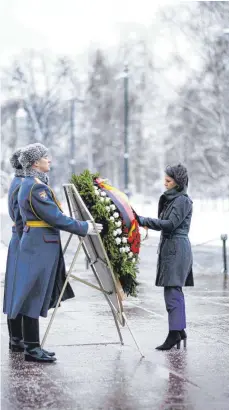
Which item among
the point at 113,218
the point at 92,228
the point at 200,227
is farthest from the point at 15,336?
the point at 200,227

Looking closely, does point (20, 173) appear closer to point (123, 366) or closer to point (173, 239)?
point (173, 239)

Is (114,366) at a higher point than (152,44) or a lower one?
lower

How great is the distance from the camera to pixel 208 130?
2140 inches

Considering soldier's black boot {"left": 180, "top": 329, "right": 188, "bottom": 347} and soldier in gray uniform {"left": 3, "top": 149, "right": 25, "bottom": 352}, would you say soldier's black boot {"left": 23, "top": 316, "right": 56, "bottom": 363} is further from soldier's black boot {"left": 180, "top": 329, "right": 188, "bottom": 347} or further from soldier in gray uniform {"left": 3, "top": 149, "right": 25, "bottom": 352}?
soldier's black boot {"left": 180, "top": 329, "right": 188, "bottom": 347}

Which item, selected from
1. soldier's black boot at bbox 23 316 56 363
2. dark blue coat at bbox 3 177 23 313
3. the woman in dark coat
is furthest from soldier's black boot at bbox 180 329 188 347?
dark blue coat at bbox 3 177 23 313

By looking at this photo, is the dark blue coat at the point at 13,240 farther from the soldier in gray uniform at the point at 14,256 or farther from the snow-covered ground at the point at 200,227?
the snow-covered ground at the point at 200,227

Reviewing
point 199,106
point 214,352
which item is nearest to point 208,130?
point 199,106

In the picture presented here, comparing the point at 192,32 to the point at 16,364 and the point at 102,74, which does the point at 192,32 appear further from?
the point at 16,364

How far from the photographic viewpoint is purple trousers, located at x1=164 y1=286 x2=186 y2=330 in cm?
821

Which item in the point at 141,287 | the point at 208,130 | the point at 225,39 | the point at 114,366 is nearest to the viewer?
the point at 114,366

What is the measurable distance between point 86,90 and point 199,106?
65.9 feet

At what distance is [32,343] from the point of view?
25.1ft

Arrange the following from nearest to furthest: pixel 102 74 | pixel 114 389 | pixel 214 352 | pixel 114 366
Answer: pixel 114 389
pixel 114 366
pixel 214 352
pixel 102 74

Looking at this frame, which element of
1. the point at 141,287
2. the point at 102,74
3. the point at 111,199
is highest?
the point at 102,74
